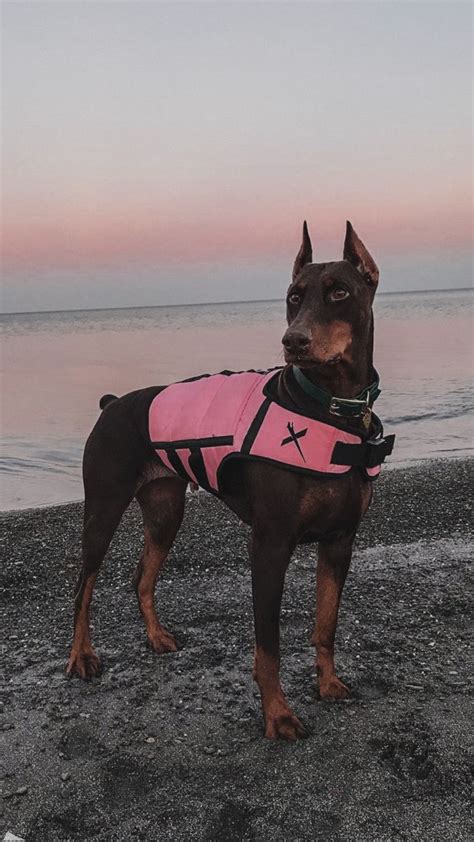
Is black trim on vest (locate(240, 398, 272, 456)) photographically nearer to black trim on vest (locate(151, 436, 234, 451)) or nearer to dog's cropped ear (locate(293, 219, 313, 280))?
black trim on vest (locate(151, 436, 234, 451))

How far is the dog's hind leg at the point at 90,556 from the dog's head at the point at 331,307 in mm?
1741

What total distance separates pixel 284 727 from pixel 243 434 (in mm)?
1591

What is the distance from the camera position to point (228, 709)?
4180mm

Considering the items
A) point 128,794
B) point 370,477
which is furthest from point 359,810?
point 370,477

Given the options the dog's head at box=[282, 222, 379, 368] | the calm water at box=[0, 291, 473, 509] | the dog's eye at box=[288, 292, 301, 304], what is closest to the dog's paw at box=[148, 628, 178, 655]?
the dog's head at box=[282, 222, 379, 368]

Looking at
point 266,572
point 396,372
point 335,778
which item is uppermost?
point 266,572

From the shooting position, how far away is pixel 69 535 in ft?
24.4

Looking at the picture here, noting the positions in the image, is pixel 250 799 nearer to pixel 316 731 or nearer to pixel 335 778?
pixel 335 778

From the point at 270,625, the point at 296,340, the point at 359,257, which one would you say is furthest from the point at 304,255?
the point at 270,625

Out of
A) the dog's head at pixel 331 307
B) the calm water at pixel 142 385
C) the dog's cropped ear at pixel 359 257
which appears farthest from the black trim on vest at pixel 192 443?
the calm water at pixel 142 385

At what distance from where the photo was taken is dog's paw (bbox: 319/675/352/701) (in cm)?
425

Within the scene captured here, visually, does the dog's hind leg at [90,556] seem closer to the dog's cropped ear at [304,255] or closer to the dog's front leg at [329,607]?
the dog's front leg at [329,607]

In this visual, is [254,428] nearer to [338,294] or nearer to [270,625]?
[338,294]

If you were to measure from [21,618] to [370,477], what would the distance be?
3.08 m
